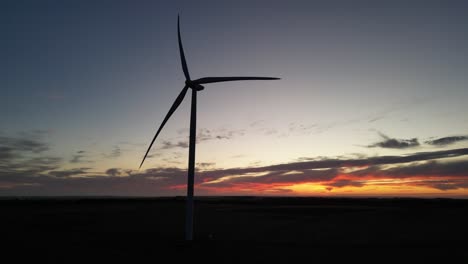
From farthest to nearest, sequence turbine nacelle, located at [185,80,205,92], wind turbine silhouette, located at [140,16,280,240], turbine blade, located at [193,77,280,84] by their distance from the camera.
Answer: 1. turbine blade, located at [193,77,280,84]
2. turbine nacelle, located at [185,80,205,92]
3. wind turbine silhouette, located at [140,16,280,240]

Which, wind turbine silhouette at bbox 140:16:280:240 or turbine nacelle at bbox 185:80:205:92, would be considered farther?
turbine nacelle at bbox 185:80:205:92

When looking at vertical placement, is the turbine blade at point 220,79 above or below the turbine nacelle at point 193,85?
above

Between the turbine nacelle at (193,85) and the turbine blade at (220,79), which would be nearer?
the turbine nacelle at (193,85)

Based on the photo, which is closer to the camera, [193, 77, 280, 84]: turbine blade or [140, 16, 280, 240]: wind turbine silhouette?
[140, 16, 280, 240]: wind turbine silhouette

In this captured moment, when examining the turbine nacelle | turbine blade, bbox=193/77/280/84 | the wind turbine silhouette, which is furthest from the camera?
turbine blade, bbox=193/77/280/84

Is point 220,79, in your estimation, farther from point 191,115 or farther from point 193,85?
point 191,115

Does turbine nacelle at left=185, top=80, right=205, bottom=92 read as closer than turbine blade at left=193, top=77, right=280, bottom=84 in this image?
Yes

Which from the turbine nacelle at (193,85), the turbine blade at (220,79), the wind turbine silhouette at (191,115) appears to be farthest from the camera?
the turbine blade at (220,79)

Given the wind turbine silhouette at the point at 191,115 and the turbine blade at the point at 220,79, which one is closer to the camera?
the wind turbine silhouette at the point at 191,115

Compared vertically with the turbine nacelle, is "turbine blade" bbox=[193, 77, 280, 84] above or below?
above

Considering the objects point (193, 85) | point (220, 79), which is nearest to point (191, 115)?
point (193, 85)

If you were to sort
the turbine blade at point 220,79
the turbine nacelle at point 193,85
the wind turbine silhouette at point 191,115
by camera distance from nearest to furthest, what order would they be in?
the wind turbine silhouette at point 191,115 < the turbine nacelle at point 193,85 < the turbine blade at point 220,79
